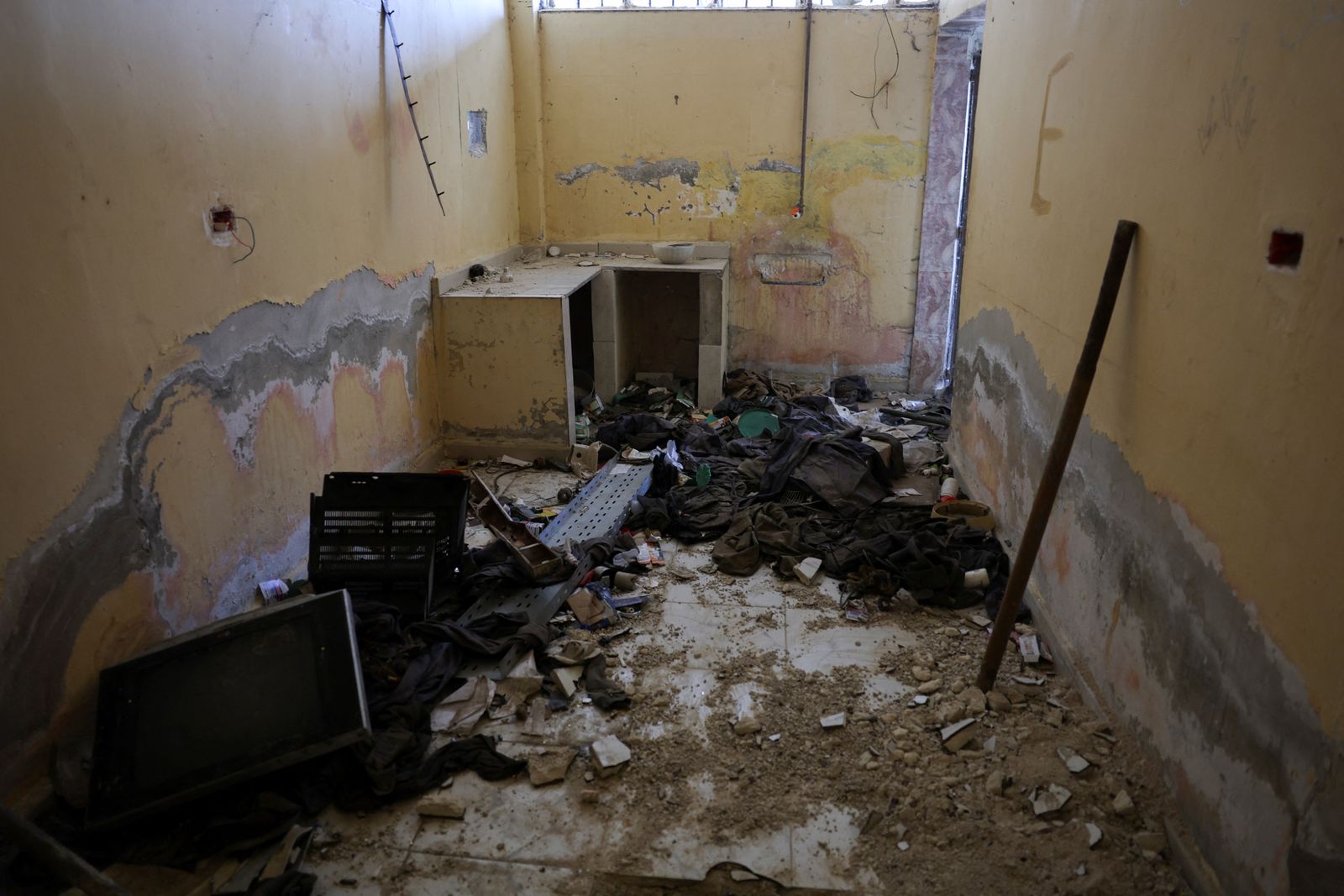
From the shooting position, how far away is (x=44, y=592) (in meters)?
2.29

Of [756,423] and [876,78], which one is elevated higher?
[876,78]

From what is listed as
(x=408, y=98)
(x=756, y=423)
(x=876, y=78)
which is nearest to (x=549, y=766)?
(x=756, y=423)

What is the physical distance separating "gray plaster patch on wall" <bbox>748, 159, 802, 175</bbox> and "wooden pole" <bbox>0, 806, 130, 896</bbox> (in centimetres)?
563

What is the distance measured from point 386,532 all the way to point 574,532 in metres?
0.97

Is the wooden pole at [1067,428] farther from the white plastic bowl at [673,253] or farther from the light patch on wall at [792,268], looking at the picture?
the light patch on wall at [792,268]

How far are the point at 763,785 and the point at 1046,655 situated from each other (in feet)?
3.92

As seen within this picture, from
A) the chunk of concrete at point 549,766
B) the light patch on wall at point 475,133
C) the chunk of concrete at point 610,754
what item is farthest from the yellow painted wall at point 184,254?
the chunk of concrete at point 610,754

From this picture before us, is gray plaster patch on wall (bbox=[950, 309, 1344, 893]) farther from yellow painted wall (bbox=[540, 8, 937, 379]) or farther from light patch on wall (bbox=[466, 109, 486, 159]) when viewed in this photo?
light patch on wall (bbox=[466, 109, 486, 159])

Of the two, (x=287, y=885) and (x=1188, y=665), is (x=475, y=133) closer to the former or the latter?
(x=287, y=885)

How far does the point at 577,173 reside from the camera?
255 inches

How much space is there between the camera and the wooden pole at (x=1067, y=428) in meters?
2.48

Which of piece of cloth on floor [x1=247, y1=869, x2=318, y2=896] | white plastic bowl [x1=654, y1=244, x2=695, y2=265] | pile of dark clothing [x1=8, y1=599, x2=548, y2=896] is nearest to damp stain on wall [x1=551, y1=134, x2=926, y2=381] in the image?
white plastic bowl [x1=654, y1=244, x2=695, y2=265]

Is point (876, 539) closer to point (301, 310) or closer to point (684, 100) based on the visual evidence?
point (301, 310)

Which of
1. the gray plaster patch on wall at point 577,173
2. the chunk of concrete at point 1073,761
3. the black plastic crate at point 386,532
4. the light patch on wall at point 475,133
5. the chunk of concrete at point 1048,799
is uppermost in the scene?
the light patch on wall at point 475,133
